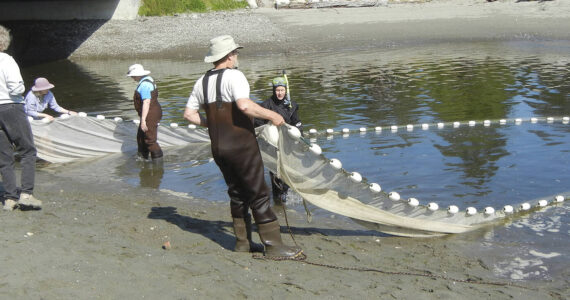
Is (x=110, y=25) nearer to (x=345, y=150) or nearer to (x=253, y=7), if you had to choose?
(x=253, y=7)

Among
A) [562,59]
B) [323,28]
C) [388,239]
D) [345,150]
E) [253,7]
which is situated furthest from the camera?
[253,7]

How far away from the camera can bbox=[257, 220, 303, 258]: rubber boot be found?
6332 mm

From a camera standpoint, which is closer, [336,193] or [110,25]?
[336,193]

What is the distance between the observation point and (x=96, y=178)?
423 inches

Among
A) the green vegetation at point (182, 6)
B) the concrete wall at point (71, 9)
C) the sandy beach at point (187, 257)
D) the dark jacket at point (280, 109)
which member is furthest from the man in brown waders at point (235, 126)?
the green vegetation at point (182, 6)

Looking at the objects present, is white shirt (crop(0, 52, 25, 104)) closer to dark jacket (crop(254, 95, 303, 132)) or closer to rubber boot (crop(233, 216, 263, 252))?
rubber boot (crop(233, 216, 263, 252))

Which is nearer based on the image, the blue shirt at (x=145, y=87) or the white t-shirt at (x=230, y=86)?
the white t-shirt at (x=230, y=86)

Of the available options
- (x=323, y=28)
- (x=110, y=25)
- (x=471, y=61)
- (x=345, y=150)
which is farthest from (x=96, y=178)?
(x=110, y=25)

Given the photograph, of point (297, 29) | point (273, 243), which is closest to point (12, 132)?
point (273, 243)

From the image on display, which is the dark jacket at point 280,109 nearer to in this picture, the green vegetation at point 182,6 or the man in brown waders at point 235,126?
the man in brown waders at point 235,126

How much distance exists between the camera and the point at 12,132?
23.5ft

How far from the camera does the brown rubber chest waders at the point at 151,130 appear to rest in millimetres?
11375

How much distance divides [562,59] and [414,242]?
21.3 metres

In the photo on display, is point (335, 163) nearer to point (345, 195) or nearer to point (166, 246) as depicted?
point (345, 195)
